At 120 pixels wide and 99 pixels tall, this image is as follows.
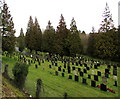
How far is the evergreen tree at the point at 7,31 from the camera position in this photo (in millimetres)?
21969

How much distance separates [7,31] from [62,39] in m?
16.9

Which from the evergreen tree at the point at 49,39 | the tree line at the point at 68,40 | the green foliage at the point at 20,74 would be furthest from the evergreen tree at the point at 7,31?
the evergreen tree at the point at 49,39

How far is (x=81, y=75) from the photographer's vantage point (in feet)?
46.6

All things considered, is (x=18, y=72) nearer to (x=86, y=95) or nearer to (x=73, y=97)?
(x=73, y=97)

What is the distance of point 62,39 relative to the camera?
35.9m

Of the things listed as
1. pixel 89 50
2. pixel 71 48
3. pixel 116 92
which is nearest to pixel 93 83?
pixel 116 92

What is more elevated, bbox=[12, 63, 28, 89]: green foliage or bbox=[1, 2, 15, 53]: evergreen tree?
bbox=[1, 2, 15, 53]: evergreen tree

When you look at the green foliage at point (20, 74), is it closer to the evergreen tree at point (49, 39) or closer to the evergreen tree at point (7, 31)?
the evergreen tree at point (7, 31)

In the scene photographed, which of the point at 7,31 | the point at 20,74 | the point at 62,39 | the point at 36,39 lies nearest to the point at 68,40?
the point at 62,39

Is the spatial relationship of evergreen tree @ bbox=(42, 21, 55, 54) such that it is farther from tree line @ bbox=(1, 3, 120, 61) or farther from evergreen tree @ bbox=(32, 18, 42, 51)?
evergreen tree @ bbox=(32, 18, 42, 51)

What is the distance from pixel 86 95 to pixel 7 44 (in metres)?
17.7

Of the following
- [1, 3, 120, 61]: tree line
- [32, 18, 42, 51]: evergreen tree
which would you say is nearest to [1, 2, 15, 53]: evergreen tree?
[1, 3, 120, 61]: tree line

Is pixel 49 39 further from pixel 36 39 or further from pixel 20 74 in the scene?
pixel 20 74

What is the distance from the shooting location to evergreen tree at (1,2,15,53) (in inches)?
865
